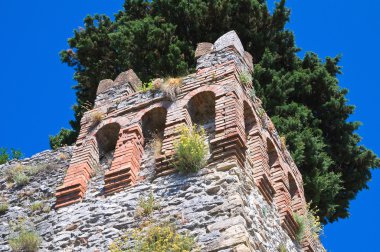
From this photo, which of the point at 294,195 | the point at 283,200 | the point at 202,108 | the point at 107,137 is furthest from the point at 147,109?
the point at 294,195

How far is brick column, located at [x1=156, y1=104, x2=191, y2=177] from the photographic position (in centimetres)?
1027

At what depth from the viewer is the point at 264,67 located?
56.3 ft

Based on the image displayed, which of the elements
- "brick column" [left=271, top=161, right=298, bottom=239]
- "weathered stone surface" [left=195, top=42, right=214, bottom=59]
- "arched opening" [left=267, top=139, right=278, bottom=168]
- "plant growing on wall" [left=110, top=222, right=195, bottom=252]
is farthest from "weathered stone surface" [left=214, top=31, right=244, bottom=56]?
"plant growing on wall" [left=110, top=222, right=195, bottom=252]

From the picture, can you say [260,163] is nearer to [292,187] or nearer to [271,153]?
[271,153]

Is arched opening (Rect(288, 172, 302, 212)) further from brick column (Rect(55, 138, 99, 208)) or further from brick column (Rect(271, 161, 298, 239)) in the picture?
brick column (Rect(55, 138, 99, 208))

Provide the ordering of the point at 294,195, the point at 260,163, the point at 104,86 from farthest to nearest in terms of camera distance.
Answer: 1. the point at 104,86
2. the point at 294,195
3. the point at 260,163

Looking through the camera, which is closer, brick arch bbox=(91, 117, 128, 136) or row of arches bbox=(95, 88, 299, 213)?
row of arches bbox=(95, 88, 299, 213)

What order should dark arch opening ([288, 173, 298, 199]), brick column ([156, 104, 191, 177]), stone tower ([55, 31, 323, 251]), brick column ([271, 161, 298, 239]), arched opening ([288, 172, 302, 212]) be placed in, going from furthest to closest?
1. dark arch opening ([288, 173, 298, 199])
2. arched opening ([288, 172, 302, 212])
3. brick column ([271, 161, 298, 239])
4. brick column ([156, 104, 191, 177])
5. stone tower ([55, 31, 323, 251])

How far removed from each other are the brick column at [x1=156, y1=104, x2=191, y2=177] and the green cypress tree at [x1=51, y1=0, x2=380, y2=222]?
485cm

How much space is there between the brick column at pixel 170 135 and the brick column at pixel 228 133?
59 centimetres

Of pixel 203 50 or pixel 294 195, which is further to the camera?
pixel 203 50

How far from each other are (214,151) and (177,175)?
656 millimetres

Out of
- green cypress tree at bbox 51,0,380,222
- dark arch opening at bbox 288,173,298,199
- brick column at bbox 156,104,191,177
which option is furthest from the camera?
green cypress tree at bbox 51,0,380,222

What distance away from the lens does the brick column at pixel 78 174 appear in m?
10.8
